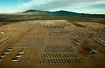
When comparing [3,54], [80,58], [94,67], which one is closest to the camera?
[94,67]

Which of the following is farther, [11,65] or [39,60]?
[39,60]

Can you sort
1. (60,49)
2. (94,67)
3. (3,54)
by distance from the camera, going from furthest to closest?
(60,49) → (3,54) → (94,67)

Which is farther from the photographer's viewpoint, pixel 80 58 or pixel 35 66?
pixel 80 58

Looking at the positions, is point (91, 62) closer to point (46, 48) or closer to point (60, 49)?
point (60, 49)

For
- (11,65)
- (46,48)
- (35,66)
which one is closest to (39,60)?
(35,66)

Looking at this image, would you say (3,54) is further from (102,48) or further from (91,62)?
(102,48)

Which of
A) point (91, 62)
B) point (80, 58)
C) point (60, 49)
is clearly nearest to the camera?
point (91, 62)

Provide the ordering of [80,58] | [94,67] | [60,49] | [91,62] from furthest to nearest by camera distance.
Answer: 1. [60,49]
2. [80,58]
3. [91,62]
4. [94,67]

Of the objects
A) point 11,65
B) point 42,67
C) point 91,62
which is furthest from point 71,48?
→ point 11,65
